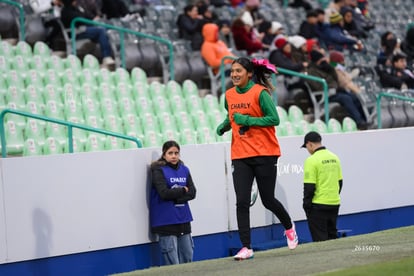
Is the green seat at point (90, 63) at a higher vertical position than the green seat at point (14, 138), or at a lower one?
higher

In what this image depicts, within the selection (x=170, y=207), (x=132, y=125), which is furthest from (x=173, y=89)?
(x=170, y=207)

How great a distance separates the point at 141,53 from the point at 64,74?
252 cm

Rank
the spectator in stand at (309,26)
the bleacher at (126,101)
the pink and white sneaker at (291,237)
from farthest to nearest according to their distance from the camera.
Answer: the spectator in stand at (309,26) → the bleacher at (126,101) → the pink and white sneaker at (291,237)

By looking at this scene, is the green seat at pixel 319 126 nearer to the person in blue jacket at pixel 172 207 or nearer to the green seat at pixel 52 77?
the green seat at pixel 52 77

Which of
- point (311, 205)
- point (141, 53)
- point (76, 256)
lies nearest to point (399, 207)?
point (311, 205)

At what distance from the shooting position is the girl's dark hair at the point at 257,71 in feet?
32.6

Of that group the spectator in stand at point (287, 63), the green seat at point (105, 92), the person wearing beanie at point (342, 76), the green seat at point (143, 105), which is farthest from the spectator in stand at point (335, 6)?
the green seat at point (105, 92)

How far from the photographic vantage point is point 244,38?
19703 millimetres

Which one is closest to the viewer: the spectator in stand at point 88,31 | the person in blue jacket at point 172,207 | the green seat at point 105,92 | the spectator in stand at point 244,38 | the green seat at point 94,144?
the person in blue jacket at point 172,207

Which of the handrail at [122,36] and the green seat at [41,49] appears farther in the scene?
the handrail at [122,36]

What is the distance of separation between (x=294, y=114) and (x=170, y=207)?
561 centimetres

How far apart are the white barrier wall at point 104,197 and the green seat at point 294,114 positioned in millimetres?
2039

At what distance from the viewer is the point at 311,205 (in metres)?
12.8

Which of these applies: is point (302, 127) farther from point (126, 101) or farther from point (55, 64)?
point (55, 64)
